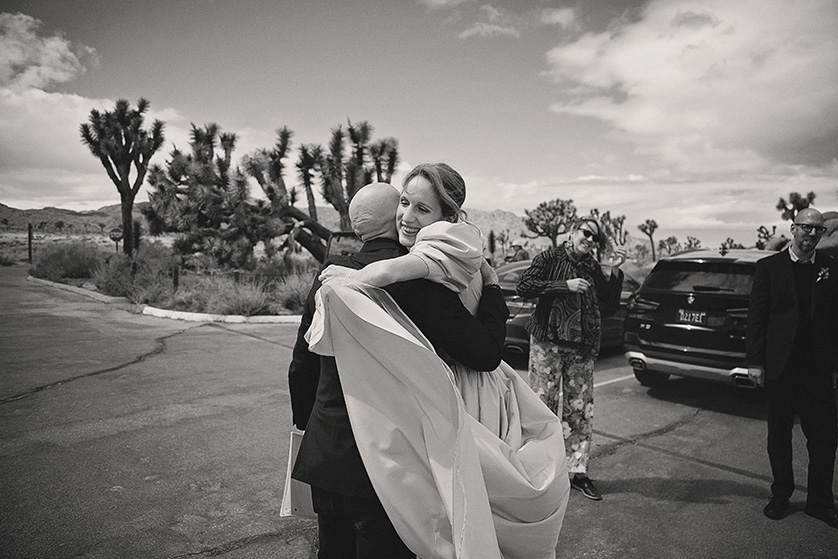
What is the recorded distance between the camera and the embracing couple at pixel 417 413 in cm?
146

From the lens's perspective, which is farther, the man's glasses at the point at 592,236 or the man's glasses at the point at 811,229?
the man's glasses at the point at 592,236

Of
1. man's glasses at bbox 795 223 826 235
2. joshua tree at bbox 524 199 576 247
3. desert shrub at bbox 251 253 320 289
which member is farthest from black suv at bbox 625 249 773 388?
joshua tree at bbox 524 199 576 247

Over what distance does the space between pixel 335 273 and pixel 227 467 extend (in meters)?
2.92

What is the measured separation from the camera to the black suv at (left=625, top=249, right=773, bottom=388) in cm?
553

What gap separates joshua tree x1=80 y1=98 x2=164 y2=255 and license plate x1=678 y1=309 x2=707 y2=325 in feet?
82.8

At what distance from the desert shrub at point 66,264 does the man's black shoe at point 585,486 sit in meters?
21.2

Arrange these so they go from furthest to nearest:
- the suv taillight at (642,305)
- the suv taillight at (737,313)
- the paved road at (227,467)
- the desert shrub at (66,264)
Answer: the desert shrub at (66,264)
the suv taillight at (642,305)
the suv taillight at (737,313)
the paved road at (227,467)

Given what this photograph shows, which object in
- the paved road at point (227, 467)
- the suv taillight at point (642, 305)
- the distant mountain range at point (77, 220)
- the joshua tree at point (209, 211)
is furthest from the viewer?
the distant mountain range at point (77, 220)

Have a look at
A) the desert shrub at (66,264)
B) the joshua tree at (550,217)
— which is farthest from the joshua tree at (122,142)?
the joshua tree at (550,217)

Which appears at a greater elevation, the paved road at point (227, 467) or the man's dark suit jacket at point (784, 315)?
the man's dark suit jacket at point (784, 315)

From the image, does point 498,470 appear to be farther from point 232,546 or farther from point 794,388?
point 794,388

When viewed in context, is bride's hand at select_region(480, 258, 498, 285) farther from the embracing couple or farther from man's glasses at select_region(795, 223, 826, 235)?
man's glasses at select_region(795, 223, 826, 235)

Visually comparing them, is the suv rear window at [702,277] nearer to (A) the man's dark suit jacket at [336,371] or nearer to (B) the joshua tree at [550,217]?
(A) the man's dark suit jacket at [336,371]

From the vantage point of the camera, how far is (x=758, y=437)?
196 inches
